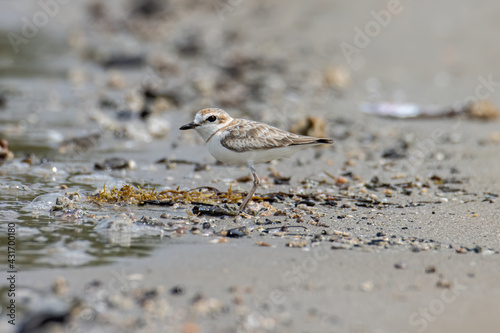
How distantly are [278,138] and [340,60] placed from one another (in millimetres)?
6107

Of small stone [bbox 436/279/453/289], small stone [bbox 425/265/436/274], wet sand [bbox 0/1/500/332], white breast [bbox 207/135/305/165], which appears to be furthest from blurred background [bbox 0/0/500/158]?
small stone [bbox 436/279/453/289]

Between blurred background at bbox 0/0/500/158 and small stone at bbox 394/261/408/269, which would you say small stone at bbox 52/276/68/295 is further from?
blurred background at bbox 0/0/500/158

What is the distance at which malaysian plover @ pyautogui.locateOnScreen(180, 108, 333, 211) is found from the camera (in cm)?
620

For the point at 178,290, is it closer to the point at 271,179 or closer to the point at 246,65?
the point at 271,179

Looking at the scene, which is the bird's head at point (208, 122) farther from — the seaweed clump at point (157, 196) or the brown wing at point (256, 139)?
the seaweed clump at point (157, 196)

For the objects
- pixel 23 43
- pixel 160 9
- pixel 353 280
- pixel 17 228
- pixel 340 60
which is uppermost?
pixel 160 9

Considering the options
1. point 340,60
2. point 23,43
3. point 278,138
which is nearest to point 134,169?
point 278,138

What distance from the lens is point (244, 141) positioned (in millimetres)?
6207

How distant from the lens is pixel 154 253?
4801 millimetres

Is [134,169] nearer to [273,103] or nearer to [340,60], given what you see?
[273,103]

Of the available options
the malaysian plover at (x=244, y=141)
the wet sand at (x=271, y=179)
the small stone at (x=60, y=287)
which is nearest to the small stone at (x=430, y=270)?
the wet sand at (x=271, y=179)

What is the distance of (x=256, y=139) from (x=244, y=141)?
0.42 feet

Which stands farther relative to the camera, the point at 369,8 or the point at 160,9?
the point at 160,9

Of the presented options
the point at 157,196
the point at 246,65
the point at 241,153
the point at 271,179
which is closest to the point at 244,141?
the point at 241,153
